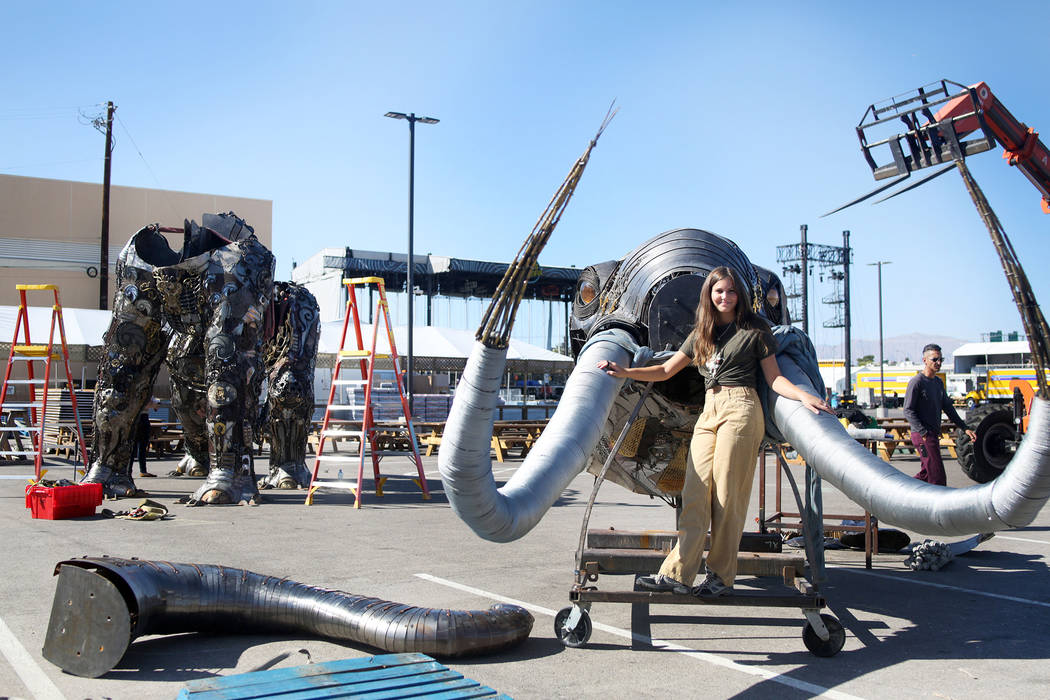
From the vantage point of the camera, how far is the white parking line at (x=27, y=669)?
4254mm

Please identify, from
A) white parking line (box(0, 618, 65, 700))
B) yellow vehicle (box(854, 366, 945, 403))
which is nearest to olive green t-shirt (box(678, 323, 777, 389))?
white parking line (box(0, 618, 65, 700))

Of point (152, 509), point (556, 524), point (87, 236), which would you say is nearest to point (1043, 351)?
point (556, 524)

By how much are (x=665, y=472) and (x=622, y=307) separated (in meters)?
1.22

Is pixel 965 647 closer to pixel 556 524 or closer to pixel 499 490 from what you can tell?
pixel 499 490

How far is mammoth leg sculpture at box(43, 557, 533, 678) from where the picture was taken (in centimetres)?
455

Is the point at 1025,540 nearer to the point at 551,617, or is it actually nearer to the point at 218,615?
the point at 551,617

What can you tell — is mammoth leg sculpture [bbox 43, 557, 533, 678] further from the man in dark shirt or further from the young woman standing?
the man in dark shirt

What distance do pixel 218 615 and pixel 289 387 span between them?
876 cm

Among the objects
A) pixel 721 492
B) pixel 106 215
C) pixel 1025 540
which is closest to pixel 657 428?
pixel 721 492

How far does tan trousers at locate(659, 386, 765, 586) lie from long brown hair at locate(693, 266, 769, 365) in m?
0.30

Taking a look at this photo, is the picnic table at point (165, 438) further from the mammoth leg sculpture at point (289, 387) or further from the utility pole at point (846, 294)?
the utility pole at point (846, 294)

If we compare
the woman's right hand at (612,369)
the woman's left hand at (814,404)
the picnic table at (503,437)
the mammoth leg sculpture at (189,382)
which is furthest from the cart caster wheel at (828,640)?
the picnic table at (503,437)

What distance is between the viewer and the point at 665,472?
6430 millimetres

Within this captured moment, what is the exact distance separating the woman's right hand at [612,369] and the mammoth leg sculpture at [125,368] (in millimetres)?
8394
